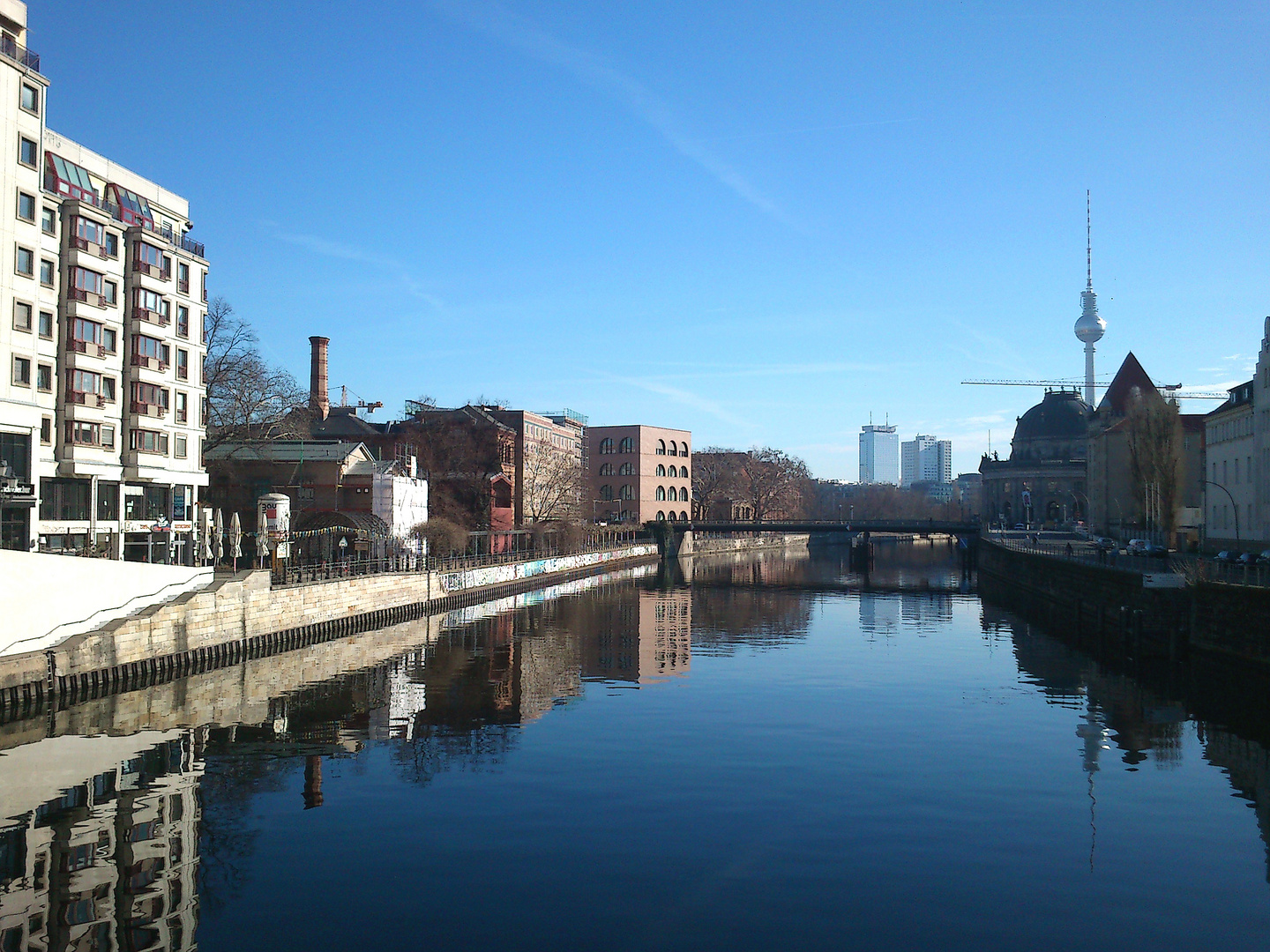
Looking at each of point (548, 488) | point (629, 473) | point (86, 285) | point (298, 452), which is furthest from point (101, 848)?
point (629, 473)

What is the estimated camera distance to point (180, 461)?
56719 mm

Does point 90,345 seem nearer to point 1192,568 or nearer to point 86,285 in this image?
point 86,285

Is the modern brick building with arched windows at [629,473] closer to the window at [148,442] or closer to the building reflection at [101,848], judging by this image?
the window at [148,442]

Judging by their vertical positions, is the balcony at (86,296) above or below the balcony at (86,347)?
above

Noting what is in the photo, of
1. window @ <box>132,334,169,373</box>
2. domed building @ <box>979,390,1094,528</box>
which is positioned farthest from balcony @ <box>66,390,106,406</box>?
domed building @ <box>979,390,1094,528</box>

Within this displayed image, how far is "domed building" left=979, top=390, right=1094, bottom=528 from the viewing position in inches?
7249

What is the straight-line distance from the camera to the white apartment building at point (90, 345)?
4431 centimetres

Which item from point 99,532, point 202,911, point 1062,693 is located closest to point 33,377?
point 99,532

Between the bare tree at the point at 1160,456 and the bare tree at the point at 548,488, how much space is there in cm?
5545

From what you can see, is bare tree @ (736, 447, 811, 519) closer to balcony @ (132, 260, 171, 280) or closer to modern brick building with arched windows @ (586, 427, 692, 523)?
modern brick building with arched windows @ (586, 427, 692, 523)

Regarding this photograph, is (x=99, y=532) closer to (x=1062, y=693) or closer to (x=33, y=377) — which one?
(x=33, y=377)

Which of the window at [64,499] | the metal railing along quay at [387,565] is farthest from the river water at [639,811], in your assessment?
the window at [64,499]

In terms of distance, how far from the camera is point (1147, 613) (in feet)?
157

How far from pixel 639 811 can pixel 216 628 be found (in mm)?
25352
